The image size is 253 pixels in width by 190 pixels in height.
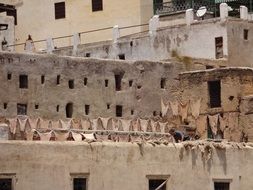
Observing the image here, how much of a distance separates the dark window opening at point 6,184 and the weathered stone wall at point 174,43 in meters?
22.7

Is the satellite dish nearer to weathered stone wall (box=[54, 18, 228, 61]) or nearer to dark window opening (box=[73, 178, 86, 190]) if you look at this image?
weathered stone wall (box=[54, 18, 228, 61])

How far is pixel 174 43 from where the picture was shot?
54.4m

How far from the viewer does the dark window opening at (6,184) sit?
107 feet

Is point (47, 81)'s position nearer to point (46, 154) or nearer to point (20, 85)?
point (20, 85)

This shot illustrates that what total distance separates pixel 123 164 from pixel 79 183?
73.5 inches

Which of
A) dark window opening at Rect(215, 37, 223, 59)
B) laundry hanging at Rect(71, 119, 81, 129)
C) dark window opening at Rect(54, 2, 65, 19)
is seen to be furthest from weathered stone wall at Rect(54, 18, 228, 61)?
laundry hanging at Rect(71, 119, 81, 129)

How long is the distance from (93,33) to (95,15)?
119cm

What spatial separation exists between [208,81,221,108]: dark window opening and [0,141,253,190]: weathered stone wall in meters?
10.6

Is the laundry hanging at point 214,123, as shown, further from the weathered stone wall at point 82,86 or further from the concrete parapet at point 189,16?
the concrete parapet at point 189,16

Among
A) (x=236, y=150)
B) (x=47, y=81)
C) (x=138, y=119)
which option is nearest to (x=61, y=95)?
(x=47, y=81)

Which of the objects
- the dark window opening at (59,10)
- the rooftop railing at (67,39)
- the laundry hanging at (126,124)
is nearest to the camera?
the laundry hanging at (126,124)

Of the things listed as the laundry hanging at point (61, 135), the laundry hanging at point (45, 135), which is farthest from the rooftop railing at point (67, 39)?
the laundry hanging at point (45, 135)

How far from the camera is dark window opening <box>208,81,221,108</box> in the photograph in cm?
5022

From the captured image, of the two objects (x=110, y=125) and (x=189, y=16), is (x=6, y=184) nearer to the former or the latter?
(x=110, y=125)
